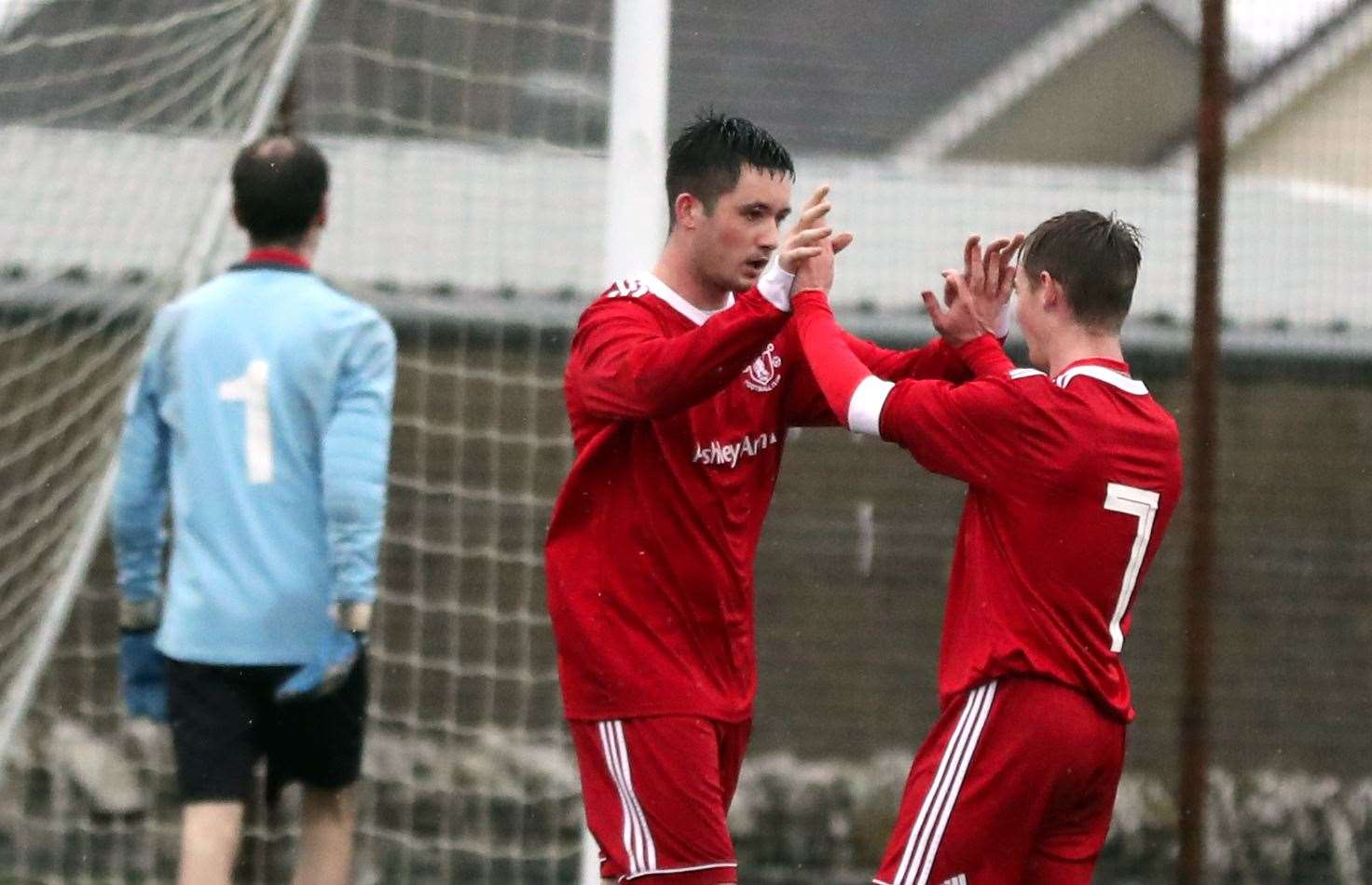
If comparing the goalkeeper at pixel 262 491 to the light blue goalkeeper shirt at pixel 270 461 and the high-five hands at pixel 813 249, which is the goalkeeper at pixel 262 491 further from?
the high-five hands at pixel 813 249

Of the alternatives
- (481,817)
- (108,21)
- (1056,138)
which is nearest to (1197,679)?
(481,817)

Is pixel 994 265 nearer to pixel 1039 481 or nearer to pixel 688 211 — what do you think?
pixel 1039 481

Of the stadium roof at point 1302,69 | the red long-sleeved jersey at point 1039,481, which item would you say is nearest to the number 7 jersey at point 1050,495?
the red long-sleeved jersey at point 1039,481

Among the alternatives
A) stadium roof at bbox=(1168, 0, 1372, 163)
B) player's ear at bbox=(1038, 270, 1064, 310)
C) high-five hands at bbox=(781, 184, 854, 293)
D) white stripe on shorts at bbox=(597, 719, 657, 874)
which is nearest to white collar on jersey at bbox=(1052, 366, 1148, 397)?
player's ear at bbox=(1038, 270, 1064, 310)

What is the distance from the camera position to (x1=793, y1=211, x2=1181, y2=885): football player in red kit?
3160mm

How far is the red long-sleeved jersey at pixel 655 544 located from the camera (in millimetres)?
3400

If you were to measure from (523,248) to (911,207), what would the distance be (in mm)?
1630

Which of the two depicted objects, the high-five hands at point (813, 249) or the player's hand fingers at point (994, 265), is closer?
the high-five hands at point (813, 249)

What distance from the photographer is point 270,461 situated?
3773 mm

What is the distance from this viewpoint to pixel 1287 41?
5.84m

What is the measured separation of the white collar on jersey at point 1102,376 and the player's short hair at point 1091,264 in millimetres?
87

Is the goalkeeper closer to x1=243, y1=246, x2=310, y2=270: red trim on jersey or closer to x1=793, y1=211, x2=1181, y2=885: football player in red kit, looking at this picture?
x1=243, y1=246, x2=310, y2=270: red trim on jersey

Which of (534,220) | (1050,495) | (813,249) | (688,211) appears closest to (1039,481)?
(1050,495)

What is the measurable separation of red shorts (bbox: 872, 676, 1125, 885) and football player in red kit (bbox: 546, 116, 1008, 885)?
15.4 inches
